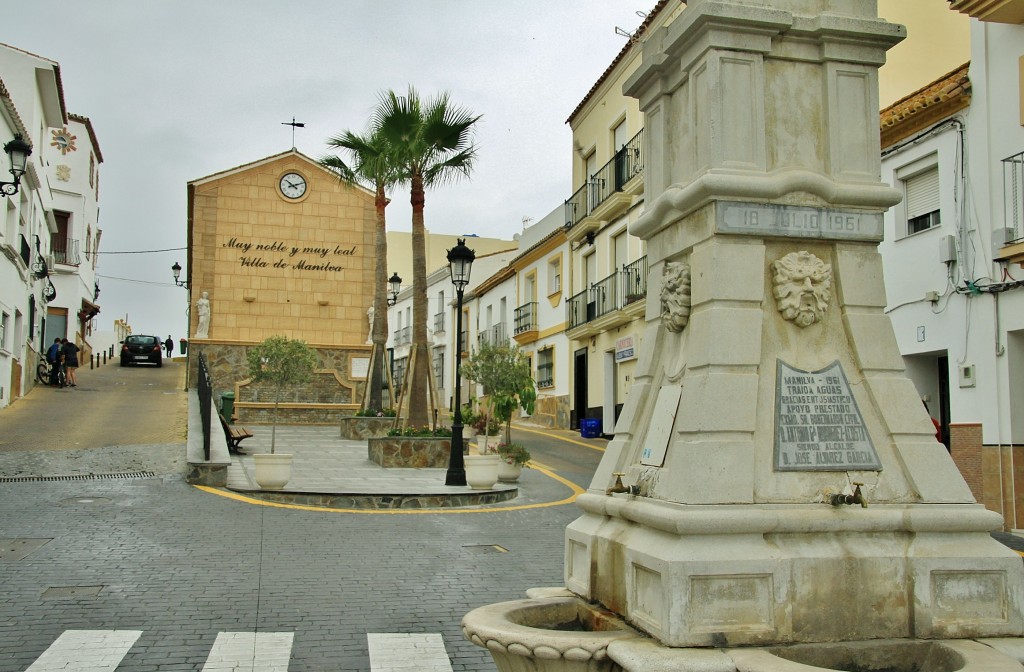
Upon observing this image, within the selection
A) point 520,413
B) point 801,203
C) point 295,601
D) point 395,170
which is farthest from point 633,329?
point 801,203

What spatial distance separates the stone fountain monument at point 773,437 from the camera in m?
3.88

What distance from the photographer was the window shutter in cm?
1369

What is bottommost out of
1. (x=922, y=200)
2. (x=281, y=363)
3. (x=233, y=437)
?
(x=233, y=437)

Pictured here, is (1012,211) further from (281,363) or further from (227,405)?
(227,405)

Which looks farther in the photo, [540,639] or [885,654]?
[885,654]

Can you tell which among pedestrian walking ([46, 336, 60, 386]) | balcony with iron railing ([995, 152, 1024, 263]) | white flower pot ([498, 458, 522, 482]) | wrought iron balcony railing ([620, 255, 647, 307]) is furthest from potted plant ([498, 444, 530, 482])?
pedestrian walking ([46, 336, 60, 386])

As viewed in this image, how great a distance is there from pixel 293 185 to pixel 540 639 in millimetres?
32041

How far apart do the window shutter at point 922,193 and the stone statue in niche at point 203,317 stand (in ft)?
79.9

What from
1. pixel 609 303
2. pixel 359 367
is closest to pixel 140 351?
pixel 359 367

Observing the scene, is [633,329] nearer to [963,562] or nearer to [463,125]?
[463,125]

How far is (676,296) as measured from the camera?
179 inches

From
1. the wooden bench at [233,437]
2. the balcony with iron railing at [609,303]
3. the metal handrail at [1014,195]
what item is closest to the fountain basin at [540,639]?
the metal handrail at [1014,195]

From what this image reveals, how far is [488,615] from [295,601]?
3.65 m

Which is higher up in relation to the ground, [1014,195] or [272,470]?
[1014,195]
